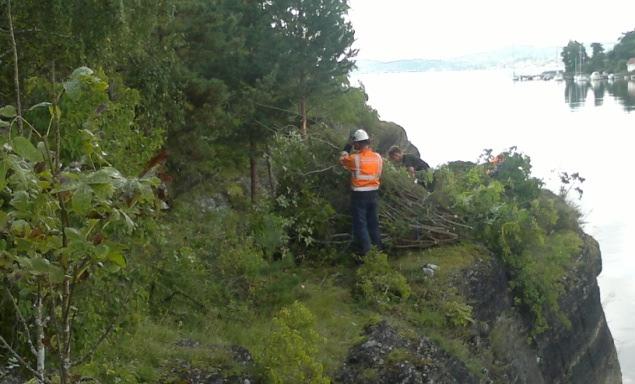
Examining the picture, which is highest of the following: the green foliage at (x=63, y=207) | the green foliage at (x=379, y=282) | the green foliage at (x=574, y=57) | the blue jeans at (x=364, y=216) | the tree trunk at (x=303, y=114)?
the green foliage at (x=63, y=207)

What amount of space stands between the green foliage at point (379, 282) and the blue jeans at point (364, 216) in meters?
0.33

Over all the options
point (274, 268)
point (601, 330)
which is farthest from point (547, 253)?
point (274, 268)

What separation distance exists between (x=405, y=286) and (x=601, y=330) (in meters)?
7.62

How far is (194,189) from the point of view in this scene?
575 inches

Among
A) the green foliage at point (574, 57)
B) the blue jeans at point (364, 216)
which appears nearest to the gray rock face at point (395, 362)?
the blue jeans at point (364, 216)

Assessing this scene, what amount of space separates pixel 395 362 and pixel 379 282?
2011mm

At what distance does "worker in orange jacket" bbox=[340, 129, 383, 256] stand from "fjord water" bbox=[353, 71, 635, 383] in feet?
21.9

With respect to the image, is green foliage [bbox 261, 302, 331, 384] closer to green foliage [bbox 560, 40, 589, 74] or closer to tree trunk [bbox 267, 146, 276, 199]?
tree trunk [bbox 267, 146, 276, 199]

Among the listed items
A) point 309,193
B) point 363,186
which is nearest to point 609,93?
point 309,193

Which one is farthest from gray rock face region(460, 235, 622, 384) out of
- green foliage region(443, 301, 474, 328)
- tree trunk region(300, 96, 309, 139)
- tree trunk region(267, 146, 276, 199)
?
tree trunk region(300, 96, 309, 139)

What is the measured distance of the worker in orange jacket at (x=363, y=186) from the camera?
11180 mm

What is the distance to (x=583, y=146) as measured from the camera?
5334cm

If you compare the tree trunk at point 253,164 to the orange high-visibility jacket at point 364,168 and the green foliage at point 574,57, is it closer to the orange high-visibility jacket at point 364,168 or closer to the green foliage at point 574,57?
the orange high-visibility jacket at point 364,168

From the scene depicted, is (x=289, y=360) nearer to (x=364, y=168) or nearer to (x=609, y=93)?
(x=364, y=168)
